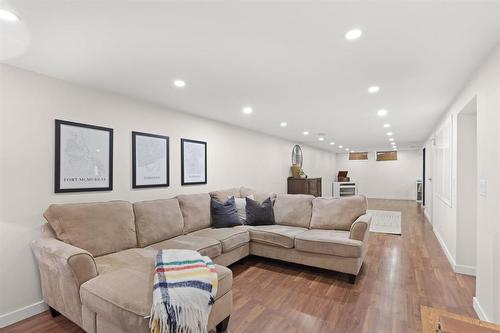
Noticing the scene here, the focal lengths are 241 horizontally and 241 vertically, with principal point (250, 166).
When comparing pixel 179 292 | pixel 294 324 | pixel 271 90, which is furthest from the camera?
pixel 271 90

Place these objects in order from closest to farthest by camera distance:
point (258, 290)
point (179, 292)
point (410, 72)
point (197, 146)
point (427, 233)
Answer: point (179, 292)
point (410, 72)
point (258, 290)
point (197, 146)
point (427, 233)

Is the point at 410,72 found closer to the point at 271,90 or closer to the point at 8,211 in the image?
the point at 271,90

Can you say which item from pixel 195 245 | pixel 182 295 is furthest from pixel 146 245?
pixel 182 295

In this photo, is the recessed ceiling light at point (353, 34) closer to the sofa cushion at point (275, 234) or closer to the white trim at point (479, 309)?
the sofa cushion at point (275, 234)

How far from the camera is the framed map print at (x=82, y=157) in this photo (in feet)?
7.97

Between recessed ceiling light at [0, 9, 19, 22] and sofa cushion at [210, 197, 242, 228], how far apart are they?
2.77m

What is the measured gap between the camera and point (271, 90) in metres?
2.91

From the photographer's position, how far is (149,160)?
3283mm

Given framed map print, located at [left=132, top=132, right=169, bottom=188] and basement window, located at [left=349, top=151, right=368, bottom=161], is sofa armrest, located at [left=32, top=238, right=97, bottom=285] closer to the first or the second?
framed map print, located at [left=132, top=132, right=169, bottom=188]

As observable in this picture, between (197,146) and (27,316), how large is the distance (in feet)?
9.06

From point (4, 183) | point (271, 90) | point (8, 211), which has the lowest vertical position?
point (8, 211)

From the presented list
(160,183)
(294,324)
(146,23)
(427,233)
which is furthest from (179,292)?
(427,233)

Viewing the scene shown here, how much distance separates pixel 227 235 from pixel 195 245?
1.76 feet

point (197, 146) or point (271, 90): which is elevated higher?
point (271, 90)
